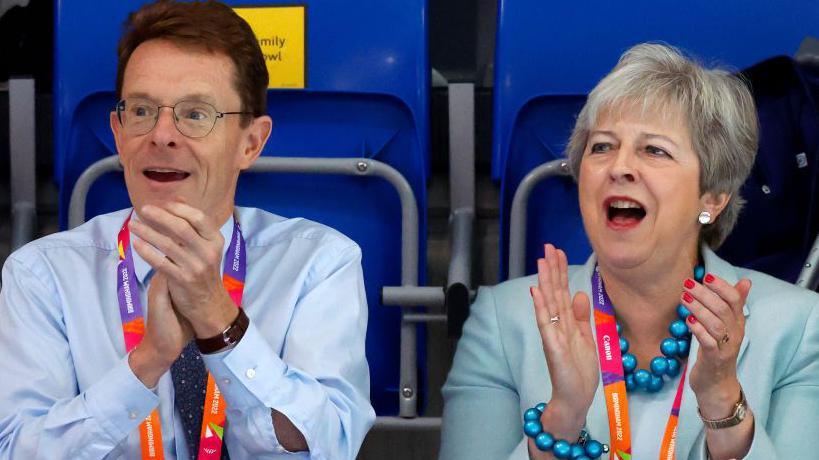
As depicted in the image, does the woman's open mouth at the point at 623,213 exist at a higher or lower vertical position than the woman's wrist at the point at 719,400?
higher

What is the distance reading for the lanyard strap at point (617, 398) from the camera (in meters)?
2.11

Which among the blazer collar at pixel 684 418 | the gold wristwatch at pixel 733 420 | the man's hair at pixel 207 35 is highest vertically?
the man's hair at pixel 207 35

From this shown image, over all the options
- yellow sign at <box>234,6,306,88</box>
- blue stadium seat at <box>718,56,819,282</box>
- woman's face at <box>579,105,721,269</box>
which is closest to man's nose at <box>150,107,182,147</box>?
yellow sign at <box>234,6,306,88</box>

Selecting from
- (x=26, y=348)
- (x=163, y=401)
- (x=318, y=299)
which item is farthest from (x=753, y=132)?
(x=26, y=348)

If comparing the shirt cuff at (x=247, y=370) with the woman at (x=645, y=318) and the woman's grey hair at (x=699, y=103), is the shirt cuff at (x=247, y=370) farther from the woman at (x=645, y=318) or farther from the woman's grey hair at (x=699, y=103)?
the woman's grey hair at (x=699, y=103)

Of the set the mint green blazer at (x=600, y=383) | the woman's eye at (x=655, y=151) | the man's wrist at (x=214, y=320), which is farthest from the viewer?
the woman's eye at (x=655, y=151)

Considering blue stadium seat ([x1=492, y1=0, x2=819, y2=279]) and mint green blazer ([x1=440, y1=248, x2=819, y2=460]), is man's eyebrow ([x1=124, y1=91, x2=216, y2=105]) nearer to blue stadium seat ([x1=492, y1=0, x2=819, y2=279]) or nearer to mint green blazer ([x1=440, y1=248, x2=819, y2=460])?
mint green blazer ([x1=440, y1=248, x2=819, y2=460])

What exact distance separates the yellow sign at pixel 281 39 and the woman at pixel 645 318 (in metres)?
0.71

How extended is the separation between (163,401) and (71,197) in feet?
2.47

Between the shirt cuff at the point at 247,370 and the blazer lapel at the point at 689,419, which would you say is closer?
the shirt cuff at the point at 247,370

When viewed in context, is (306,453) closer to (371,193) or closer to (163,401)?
(163,401)

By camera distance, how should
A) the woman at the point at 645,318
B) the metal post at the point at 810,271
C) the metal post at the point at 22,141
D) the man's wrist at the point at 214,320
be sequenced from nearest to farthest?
the man's wrist at the point at 214,320 < the woman at the point at 645,318 < the metal post at the point at 810,271 < the metal post at the point at 22,141

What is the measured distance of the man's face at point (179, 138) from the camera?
2061mm

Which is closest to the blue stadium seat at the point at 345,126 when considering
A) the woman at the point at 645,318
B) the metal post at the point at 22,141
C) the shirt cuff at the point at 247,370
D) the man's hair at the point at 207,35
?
the metal post at the point at 22,141
